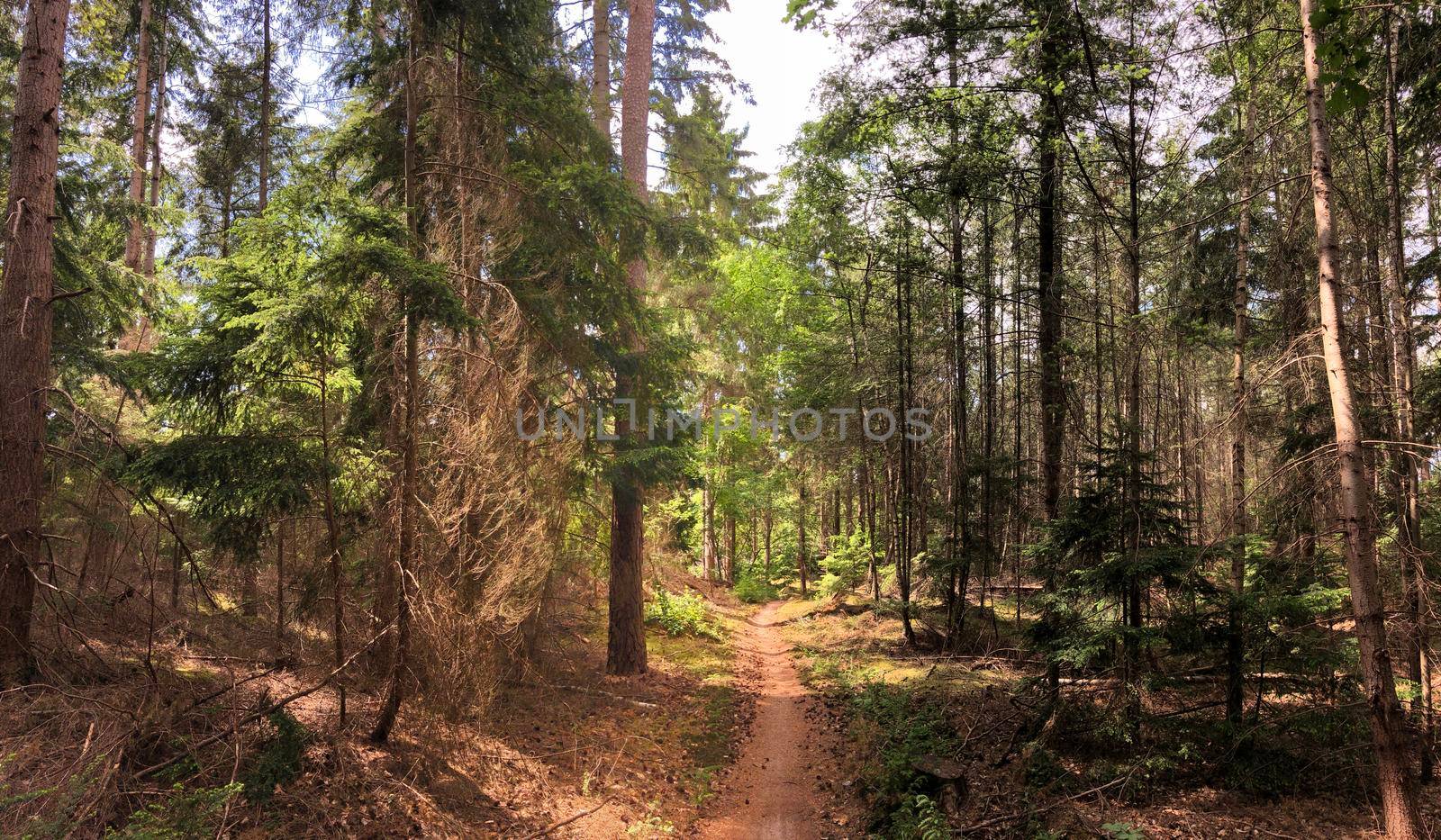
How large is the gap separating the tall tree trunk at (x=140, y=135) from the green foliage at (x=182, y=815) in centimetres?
1093

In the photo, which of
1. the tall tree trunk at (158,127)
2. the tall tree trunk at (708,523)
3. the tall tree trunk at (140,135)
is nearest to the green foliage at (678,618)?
the tall tree trunk at (708,523)

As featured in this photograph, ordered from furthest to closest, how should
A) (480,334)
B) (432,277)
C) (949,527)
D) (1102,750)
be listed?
(949,527), (480,334), (1102,750), (432,277)

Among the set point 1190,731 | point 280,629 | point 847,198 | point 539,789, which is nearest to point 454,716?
point 539,789

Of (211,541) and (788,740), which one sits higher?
(211,541)

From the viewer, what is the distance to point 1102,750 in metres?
7.56

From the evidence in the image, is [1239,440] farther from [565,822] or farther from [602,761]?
[565,822]

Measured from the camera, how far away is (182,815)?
5.16m

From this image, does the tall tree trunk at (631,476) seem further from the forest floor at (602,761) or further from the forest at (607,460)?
the forest floor at (602,761)

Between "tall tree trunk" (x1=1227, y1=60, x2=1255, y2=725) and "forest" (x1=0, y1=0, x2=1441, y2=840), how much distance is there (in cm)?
10

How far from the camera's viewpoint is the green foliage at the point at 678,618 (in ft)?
56.6

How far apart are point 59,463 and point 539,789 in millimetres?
7808

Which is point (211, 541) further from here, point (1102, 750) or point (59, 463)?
point (1102, 750)

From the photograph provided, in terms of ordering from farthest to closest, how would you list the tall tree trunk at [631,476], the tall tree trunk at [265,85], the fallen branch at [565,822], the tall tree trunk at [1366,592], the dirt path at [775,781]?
the tall tree trunk at [265,85] → the tall tree trunk at [631,476] → the dirt path at [775,781] → the fallen branch at [565,822] → the tall tree trunk at [1366,592]

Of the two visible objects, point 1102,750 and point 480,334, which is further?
point 480,334
